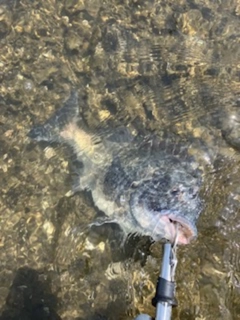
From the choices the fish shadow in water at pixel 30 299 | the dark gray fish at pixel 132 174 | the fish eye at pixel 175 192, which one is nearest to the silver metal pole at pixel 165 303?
the dark gray fish at pixel 132 174

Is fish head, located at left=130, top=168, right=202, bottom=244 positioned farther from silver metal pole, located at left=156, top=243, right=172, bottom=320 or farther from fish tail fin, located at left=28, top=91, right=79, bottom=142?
fish tail fin, located at left=28, top=91, right=79, bottom=142

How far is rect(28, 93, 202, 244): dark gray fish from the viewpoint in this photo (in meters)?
3.78

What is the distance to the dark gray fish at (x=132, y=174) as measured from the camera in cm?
378

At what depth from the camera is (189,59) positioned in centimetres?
483

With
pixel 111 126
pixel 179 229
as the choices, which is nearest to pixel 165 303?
pixel 179 229

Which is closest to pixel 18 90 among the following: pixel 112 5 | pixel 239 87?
pixel 112 5

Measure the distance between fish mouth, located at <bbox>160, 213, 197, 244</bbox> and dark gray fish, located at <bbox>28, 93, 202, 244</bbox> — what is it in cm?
2

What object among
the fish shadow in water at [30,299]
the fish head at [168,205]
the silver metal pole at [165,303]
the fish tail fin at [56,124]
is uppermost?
the fish tail fin at [56,124]

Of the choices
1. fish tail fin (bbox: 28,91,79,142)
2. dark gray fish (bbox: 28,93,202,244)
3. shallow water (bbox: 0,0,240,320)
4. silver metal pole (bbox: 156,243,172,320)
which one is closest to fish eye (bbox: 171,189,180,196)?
dark gray fish (bbox: 28,93,202,244)

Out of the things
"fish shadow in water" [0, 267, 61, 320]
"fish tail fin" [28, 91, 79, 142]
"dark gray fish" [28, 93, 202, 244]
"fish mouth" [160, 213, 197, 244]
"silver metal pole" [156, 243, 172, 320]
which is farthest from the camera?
"fish tail fin" [28, 91, 79, 142]

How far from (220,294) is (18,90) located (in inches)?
88.3

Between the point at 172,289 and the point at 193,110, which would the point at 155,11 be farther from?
the point at 172,289

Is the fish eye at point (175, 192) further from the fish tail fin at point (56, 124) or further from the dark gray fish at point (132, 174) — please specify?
the fish tail fin at point (56, 124)

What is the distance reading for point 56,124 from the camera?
4.39 meters
